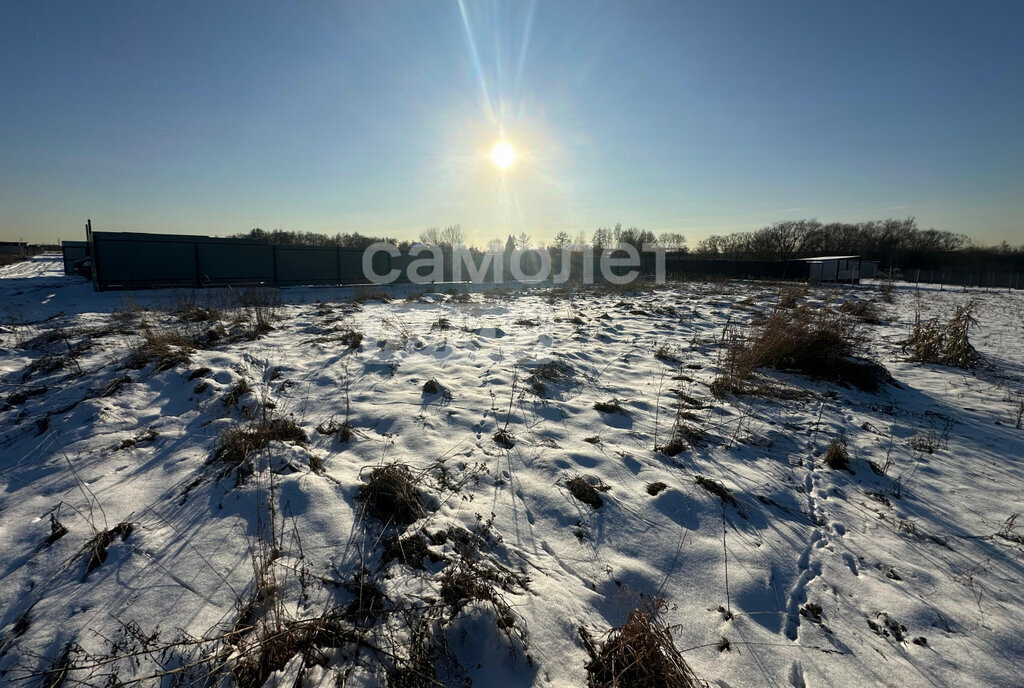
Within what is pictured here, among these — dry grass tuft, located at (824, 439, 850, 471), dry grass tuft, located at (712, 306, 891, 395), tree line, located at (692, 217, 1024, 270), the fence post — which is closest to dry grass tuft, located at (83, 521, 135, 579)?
dry grass tuft, located at (824, 439, 850, 471)

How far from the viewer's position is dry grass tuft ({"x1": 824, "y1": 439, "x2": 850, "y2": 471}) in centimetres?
360

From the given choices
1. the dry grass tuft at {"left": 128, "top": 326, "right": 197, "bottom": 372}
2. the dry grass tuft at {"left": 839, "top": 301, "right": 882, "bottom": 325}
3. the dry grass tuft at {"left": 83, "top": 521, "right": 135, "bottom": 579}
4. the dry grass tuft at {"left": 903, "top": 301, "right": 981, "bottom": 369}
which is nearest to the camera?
the dry grass tuft at {"left": 83, "top": 521, "right": 135, "bottom": 579}

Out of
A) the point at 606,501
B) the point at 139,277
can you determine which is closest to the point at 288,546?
the point at 606,501

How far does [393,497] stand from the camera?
283 centimetres

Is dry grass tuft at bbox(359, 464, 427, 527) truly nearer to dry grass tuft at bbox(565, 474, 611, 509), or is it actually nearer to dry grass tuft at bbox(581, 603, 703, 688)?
dry grass tuft at bbox(565, 474, 611, 509)

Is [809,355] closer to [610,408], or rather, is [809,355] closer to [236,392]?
[610,408]

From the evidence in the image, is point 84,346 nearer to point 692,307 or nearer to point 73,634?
point 73,634

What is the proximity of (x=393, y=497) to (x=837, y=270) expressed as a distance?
144ft

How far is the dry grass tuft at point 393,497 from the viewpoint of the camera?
2.72 metres

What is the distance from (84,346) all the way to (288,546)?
19.1 ft

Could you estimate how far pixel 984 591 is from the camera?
2.34 metres

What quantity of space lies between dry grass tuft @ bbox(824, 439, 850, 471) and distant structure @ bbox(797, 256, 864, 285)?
38455 millimetres

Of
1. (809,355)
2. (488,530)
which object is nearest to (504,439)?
(488,530)

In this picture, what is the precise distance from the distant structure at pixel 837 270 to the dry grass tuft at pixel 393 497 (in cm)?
4145
